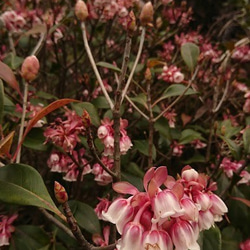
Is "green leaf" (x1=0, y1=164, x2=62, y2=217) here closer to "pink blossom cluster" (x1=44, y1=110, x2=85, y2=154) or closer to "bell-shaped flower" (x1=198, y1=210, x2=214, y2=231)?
"pink blossom cluster" (x1=44, y1=110, x2=85, y2=154)

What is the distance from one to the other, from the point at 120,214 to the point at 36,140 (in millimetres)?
560

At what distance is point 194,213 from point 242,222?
77cm

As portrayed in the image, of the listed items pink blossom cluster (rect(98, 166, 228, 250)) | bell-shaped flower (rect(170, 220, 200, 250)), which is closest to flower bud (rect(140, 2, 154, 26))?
pink blossom cluster (rect(98, 166, 228, 250))

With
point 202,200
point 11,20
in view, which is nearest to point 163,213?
point 202,200

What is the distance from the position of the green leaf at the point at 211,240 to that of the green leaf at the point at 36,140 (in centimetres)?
53

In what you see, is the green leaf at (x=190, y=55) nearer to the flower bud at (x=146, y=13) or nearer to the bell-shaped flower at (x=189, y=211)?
the flower bud at (x=146, y=13)

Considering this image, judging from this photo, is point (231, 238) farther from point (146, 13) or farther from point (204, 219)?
point (146, 13)

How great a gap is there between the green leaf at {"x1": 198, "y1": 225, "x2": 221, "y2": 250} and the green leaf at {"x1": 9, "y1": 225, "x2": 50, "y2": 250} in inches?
17.7

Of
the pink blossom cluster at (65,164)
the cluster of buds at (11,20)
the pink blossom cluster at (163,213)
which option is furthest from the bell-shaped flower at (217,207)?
the cluster of buds at (11,20)

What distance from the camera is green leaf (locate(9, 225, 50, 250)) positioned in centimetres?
96

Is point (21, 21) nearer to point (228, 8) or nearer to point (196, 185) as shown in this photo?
point (196, 185)

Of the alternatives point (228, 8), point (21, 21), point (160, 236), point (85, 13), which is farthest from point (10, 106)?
point (228, 8)

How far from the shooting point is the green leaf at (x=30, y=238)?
0.96 meters

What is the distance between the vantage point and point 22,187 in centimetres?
71
